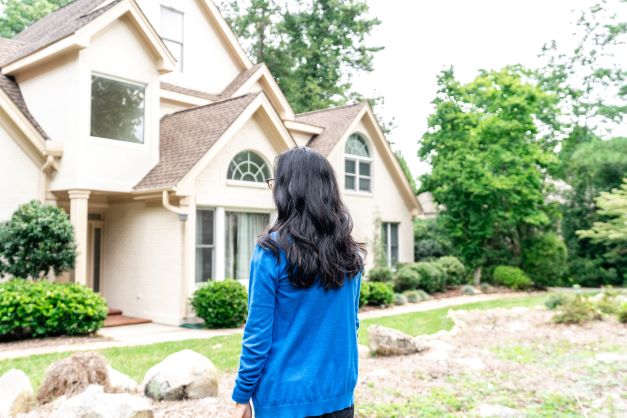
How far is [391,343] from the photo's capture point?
7074 mm

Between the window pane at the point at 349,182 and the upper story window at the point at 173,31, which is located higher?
the upper story window at the point at 173,31

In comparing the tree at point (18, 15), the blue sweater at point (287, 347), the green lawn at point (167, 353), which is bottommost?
the green lawn at point (167, 353)

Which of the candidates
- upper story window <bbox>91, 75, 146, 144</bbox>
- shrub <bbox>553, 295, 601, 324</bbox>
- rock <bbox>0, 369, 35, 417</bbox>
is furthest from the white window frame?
rock <bbox>0, 369, 35, 417</bbox>

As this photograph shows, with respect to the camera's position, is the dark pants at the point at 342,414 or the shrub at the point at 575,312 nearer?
the dark pants at the point at 342,414

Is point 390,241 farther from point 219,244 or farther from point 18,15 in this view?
point 18,15

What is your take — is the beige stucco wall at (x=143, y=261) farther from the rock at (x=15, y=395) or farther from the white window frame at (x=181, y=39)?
the rock at (x=15, y=395)

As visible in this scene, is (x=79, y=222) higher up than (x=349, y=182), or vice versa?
(x=349, y=182)

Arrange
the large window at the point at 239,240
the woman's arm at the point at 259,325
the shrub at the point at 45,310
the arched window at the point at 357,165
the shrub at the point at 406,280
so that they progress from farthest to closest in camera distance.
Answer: the arched window at the point at 357,165, the shrub at the point at 406,280, the large window at the point at 239,240, the shrub at the point at 45,310, the woman's arm at the point at 259,325

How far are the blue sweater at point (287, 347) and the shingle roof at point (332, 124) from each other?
13.7 m

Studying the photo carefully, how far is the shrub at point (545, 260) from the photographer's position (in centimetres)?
1869

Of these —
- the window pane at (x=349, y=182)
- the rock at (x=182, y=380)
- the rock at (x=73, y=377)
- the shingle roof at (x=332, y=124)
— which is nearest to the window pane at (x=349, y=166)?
the window pane at (x=349, y=182)

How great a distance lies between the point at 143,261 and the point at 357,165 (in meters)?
7.67

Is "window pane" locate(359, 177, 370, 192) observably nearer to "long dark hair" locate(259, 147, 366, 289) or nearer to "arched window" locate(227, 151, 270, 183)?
"arched window" locate(227, 151, 270, 183)

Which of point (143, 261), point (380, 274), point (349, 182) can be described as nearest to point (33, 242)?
point (143, 261)
